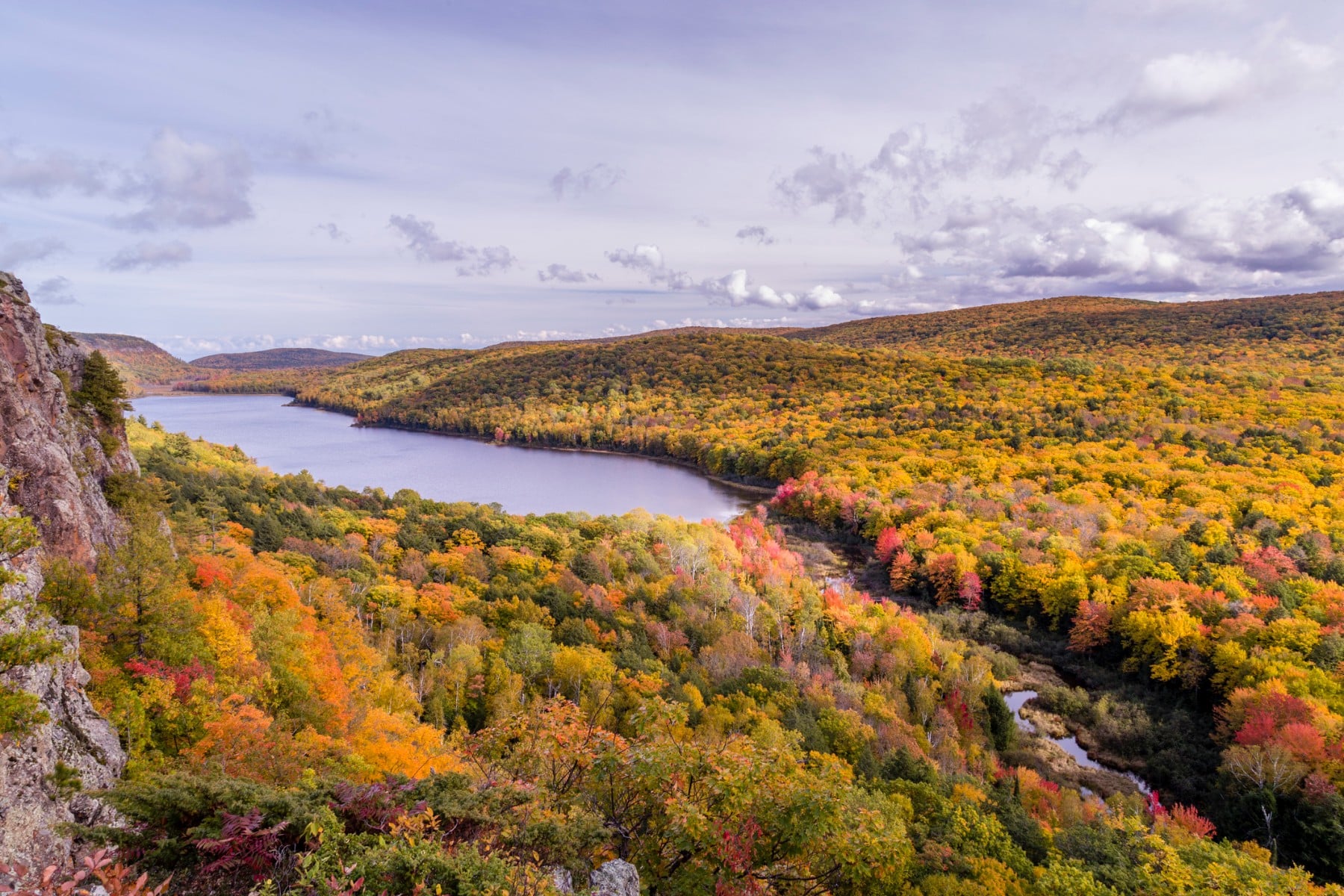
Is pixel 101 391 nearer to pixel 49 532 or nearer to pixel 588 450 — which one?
pixel 49 532

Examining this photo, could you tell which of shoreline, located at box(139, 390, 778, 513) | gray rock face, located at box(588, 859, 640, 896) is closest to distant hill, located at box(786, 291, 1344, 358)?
shoreline, located at box(139, 390, 778, 513)

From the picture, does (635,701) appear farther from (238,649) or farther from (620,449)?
(620,449)

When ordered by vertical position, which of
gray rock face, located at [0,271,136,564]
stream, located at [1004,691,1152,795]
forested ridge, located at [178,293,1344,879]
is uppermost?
gray rock face, located at [0,271,136,564]

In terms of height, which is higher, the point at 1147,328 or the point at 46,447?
the point at 1147,328

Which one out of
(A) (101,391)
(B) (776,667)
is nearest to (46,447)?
(A) (101,391)

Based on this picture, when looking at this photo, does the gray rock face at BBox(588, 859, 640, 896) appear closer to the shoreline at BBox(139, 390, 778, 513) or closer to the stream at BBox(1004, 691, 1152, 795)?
the stream at BBox(1004, 691, 1152, 795)

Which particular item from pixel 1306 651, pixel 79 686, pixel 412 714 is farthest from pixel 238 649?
pixel 1306 651
